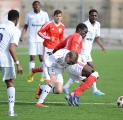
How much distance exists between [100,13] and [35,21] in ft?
94.8

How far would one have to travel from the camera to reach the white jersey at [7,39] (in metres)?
12.5

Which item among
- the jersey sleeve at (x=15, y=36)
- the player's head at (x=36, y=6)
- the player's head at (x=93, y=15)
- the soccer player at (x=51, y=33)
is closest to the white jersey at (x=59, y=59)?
the jersey sleeve at (x=15, y=36)

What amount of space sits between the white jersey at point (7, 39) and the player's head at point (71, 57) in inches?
55.1

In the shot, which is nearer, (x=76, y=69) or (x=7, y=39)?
(x=7, y=39)

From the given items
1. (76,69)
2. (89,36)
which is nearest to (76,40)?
(76,69)

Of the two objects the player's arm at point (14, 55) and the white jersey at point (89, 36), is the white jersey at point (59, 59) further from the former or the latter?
the white jersey at point (89, 36)

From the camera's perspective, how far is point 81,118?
40.4 feet

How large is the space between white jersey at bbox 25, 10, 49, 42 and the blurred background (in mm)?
25348

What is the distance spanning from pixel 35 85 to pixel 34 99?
11.4ft

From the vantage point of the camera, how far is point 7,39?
1255cm

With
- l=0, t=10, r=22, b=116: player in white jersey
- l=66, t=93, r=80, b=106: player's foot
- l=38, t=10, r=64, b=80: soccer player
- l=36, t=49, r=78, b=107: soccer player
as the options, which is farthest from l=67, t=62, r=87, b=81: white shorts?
l=38, t=10, r=64, b=80: soccer player

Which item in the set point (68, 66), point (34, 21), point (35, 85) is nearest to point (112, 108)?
point (68, 66)

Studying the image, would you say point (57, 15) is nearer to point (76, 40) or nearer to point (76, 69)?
point (76, 40)

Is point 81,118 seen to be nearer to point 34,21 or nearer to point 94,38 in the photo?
point 94,38
